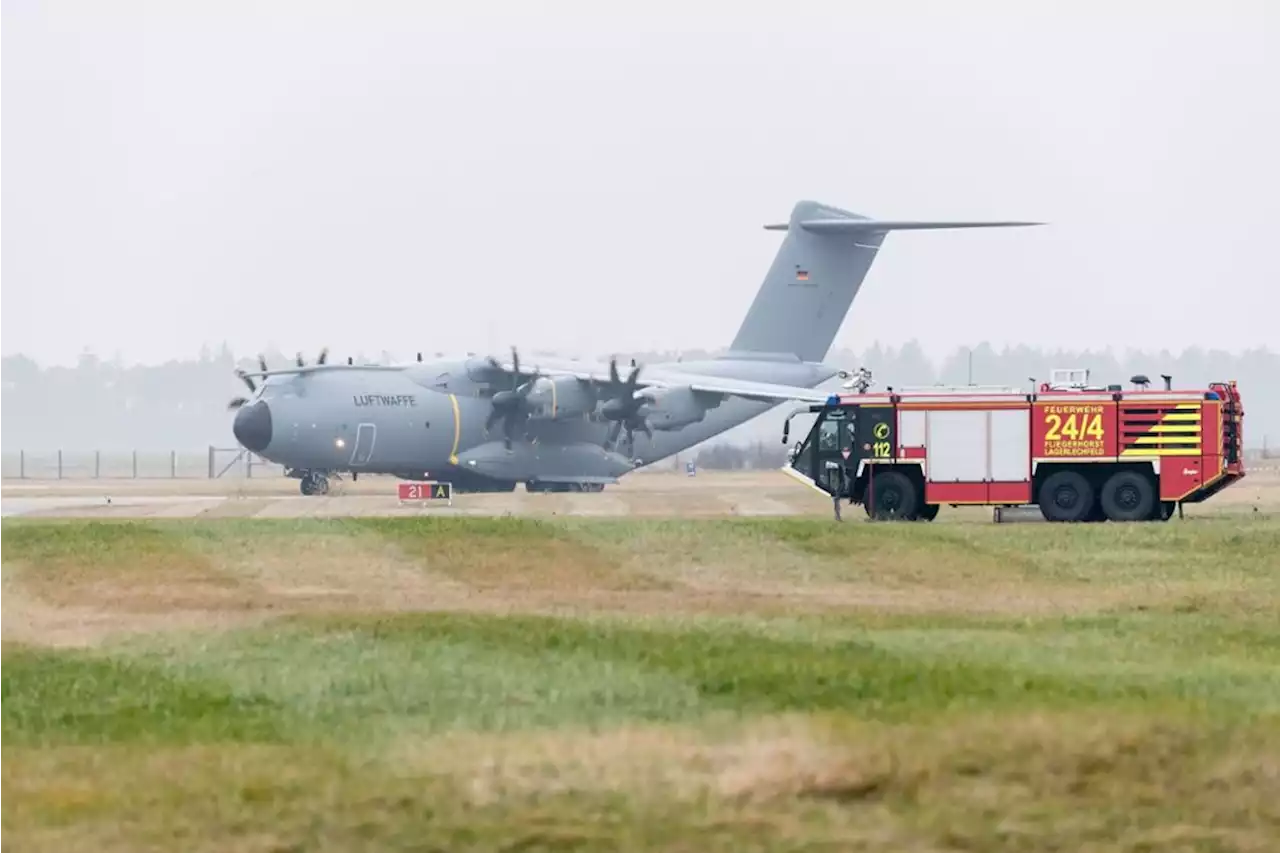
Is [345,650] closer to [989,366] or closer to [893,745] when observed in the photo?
[893,745]

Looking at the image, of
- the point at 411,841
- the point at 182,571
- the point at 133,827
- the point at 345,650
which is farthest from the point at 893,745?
the point at 182,571

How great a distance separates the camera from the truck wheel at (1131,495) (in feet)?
105

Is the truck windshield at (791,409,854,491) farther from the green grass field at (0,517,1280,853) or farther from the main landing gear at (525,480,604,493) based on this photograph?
the main landing gear at (525,480,604,493)

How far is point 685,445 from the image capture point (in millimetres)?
51938

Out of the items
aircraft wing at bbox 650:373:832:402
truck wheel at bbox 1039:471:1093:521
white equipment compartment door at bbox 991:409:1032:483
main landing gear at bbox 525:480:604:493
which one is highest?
aircraft wing at bbox 650:373:832:402

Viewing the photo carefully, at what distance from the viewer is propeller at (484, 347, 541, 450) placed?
152 feet

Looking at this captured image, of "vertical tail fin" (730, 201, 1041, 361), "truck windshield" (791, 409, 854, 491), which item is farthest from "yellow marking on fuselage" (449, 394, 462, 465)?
"truck windshield" (791, 409, 854, 491)

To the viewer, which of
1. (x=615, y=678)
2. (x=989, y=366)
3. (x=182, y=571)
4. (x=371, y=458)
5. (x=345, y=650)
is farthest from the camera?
(x=989, y=366)

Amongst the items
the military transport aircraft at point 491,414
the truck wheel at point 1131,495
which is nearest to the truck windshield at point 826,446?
the truck wheel at point 1131,495

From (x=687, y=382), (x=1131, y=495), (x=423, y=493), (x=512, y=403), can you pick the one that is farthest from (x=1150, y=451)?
(x=512, y=403)

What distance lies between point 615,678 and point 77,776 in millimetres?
3844

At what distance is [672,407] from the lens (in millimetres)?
46344

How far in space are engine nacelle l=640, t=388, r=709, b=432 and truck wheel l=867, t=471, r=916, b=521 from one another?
13.7 metres

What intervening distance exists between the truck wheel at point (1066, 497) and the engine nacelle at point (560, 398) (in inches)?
643
